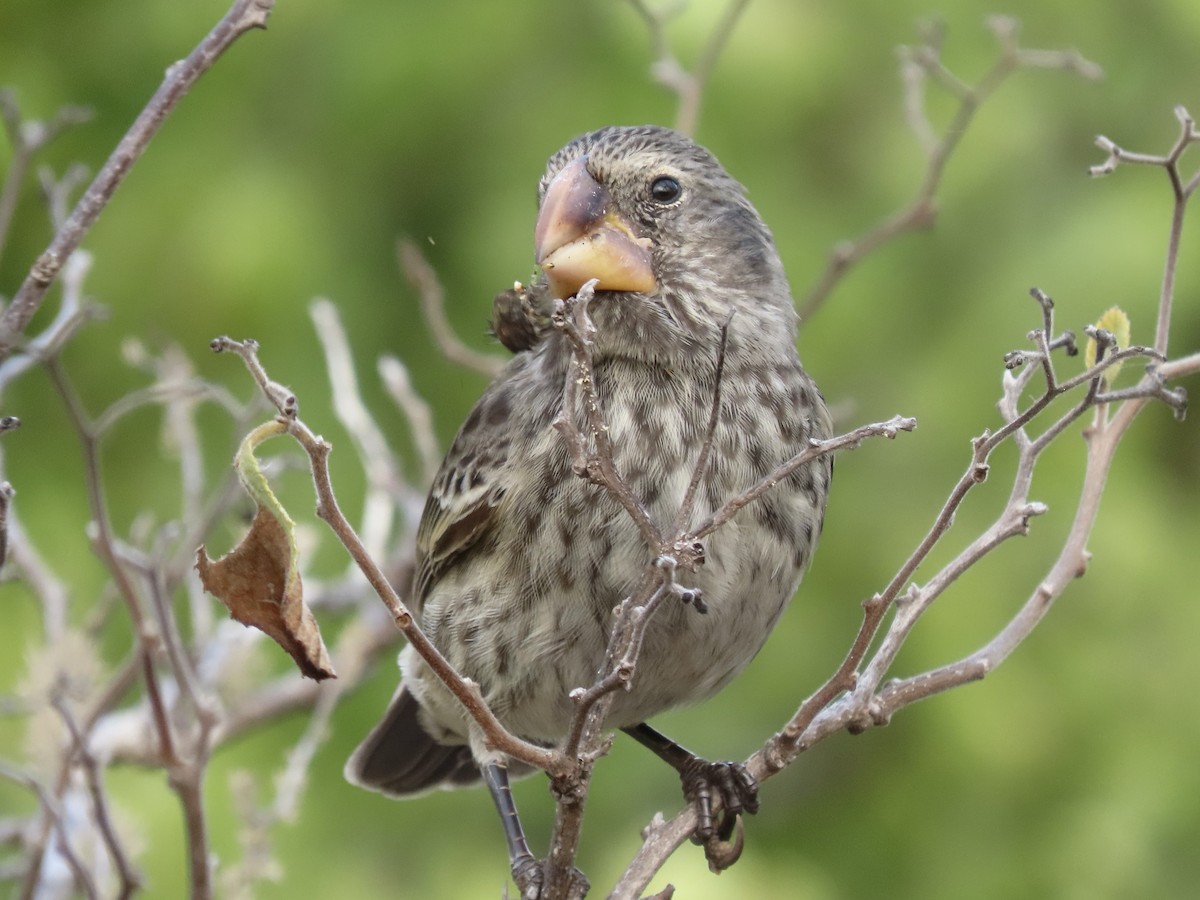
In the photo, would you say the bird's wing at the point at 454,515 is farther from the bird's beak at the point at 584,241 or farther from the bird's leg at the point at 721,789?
the bird's leg at the point at 721,789

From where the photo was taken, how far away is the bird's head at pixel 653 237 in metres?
2.43

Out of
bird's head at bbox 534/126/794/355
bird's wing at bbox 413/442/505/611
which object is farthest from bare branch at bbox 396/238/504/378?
bird's head at bbox 534/126/794/355

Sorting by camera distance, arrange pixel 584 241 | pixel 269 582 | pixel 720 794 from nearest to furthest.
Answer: pixel 269 582 < pixel 584 241 < pixel 720 794

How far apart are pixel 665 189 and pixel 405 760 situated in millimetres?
1397

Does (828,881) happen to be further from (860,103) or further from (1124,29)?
(1124,29)

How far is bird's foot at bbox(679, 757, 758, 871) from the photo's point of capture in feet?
8.54

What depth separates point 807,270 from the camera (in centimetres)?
445

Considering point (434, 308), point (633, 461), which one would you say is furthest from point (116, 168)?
point (434, 308)

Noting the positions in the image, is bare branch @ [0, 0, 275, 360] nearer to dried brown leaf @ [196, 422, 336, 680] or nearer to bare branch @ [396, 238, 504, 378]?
dried brown leaf @ [196, 422, 336, 680]

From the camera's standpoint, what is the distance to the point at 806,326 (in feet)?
15.0

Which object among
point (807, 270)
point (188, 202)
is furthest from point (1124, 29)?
point (188, 202)

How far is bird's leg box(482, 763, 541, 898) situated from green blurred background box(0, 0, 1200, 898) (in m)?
1.35

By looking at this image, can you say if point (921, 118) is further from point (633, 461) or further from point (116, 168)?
point (116, 168)

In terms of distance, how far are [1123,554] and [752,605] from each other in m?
2.01
